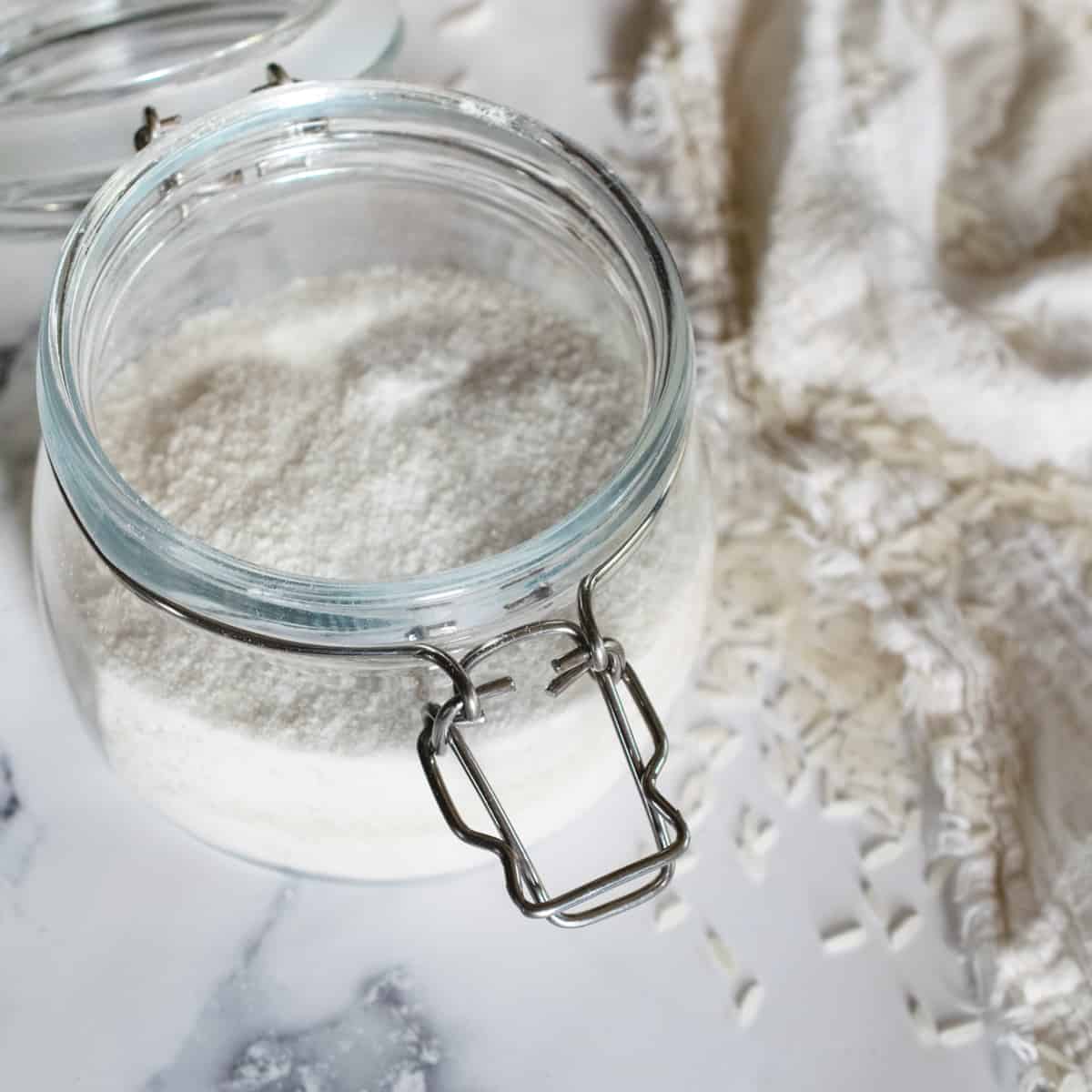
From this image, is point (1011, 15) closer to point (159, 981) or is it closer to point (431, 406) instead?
point (431, 406)

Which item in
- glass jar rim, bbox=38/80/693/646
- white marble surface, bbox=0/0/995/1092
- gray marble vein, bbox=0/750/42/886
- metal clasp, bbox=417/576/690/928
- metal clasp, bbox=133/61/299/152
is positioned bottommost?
white marble surface, bbox=0/0/995/1092

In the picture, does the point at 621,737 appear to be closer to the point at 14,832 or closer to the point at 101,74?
the point at 14,832

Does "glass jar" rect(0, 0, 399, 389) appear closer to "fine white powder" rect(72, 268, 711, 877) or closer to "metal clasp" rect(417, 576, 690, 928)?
"fine white powder" rect(72, 268, 711, 877)

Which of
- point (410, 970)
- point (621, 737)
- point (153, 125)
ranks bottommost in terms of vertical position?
point (410, 970)

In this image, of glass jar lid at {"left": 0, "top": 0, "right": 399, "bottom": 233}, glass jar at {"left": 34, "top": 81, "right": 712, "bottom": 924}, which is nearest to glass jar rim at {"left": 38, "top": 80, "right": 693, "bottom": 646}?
glass jar at {"left": 34, "top": 81, "right": 712, "bottom": 924}

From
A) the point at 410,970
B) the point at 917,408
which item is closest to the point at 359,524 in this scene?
the point at 410,970

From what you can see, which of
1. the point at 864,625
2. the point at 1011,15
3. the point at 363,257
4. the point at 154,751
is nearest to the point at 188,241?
the point at 363,257
